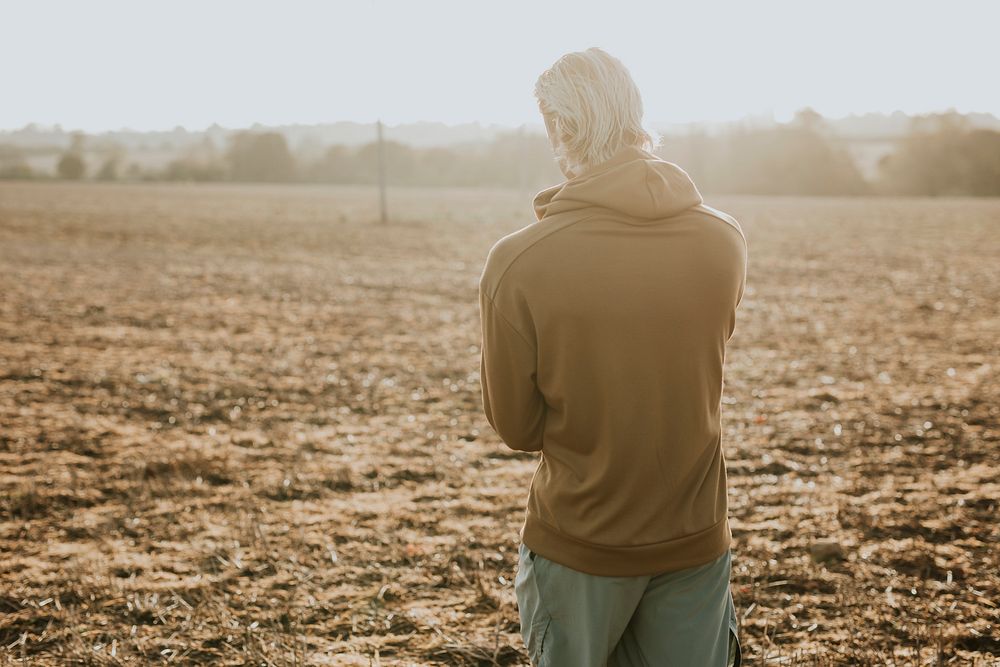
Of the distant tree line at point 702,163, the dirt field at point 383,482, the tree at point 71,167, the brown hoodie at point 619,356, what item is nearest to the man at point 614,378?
the brown hoodie at point 619,356

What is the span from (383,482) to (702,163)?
2647 inches

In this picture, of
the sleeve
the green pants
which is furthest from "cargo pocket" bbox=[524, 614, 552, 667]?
the sleeve

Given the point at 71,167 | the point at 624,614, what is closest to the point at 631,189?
the point at 624,614

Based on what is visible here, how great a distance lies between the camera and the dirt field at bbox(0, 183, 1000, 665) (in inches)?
125

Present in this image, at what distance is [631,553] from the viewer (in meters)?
1.65

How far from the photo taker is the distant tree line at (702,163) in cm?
5722

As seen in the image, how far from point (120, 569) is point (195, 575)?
36cm

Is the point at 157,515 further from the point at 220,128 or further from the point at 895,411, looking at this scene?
the point at 220,128

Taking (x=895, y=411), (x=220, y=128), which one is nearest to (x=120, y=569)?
(x=895, y=411)

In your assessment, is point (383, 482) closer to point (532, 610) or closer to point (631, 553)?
point (532, 610)

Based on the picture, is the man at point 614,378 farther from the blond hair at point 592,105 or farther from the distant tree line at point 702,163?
the distant tree line at point 702,163

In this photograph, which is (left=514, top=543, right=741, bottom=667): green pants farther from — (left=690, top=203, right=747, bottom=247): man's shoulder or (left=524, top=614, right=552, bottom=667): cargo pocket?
Result: (left=690, top=203, right=747, bottom=247): man's shoulder

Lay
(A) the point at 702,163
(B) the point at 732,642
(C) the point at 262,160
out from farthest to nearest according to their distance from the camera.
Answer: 1. (C) the point at 262,160
2. (A) the point at 702,163
3. (B) the point at 732,642

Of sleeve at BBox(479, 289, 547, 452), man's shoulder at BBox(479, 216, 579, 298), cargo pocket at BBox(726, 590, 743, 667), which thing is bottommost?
cargo pocket at BBox(726, 590, 743, 667)
